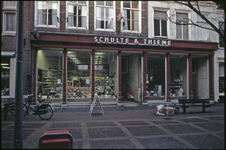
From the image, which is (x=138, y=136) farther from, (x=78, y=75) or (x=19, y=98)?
(x=78, y=75)

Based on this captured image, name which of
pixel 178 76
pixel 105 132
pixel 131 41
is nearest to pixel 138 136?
pixel 105 132

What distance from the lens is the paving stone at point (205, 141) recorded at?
5.41 meters

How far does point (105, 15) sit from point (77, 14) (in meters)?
2.20

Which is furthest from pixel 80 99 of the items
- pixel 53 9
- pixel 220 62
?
pixel 220 62

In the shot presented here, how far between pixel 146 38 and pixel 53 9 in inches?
297

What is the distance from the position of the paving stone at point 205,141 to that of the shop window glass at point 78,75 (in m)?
8.37

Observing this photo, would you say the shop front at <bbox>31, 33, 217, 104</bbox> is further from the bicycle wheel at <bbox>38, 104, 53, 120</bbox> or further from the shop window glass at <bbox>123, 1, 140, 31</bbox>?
the bicycle wheel at <bbox>38, 104, 53, 120</bbox>

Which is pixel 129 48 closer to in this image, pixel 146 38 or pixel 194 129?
pixel 146 38

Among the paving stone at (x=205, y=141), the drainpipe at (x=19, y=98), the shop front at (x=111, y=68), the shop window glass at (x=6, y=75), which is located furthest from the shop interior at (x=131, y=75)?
the drainpipe at (x=19, y=98)

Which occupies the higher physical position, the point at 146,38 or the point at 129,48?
the point at 146,38

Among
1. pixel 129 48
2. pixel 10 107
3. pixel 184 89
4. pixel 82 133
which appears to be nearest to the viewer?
pixel 82 133

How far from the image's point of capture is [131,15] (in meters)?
13.7

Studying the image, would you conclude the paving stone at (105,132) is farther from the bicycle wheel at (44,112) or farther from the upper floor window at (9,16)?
the upper floor window at (9,16)

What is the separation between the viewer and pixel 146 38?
43.7 feet
